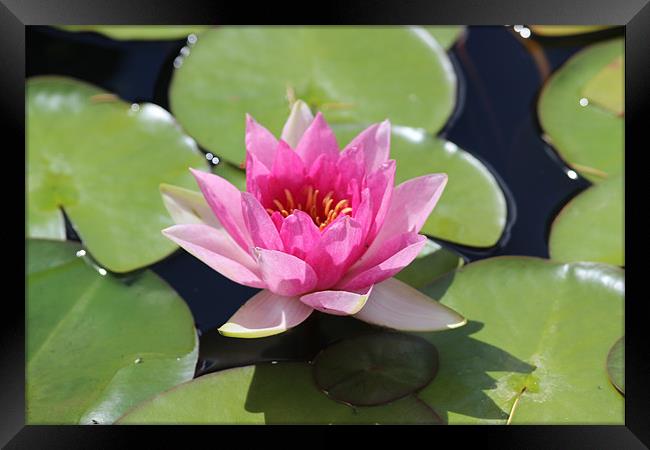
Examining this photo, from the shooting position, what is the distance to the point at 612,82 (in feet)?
5.95

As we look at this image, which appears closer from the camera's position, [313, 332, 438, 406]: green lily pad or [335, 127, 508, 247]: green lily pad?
[313, 332, 438, 406]: green lily pad

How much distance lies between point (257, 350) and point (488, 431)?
1.51 feet

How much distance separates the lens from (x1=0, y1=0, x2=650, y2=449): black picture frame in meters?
1.19

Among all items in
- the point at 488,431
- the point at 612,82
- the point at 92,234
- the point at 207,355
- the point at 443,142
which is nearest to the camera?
the point at 488,431

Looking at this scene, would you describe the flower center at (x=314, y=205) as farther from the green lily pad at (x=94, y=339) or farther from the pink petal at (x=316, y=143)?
the green lily pad at (x=94, y=339)

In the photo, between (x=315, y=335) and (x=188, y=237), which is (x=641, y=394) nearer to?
(x=315, y=335)

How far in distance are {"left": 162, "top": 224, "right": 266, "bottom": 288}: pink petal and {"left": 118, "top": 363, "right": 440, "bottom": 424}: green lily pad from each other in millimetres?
203

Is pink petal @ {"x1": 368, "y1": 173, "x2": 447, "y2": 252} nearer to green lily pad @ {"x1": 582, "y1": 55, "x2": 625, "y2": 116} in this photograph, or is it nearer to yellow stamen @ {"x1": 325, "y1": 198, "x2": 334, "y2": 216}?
yellow stamen @ {"x1": 325, "y1": 198, "x2": 334, "y2": 216}

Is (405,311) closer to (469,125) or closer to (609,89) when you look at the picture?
(469,125)

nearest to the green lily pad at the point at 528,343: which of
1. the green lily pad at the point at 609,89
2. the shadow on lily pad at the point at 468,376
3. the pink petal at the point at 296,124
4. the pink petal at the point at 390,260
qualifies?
the shadow on lily pad at the point at 468,376

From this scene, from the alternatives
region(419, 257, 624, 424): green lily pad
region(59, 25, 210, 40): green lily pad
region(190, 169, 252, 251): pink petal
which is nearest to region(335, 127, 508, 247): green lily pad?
region(419, 257, 624, 424): green lily pad

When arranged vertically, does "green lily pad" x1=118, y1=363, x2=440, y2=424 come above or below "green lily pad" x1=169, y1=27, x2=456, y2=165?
below

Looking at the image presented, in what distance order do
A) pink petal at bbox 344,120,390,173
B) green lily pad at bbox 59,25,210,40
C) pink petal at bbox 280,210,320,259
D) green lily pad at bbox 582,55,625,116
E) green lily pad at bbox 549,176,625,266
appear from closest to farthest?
1. pink petal at bbox 280,210,320,259
2. pink petal at bbox 344,120,390,173
3. green lily pad at bbox 549,176,625,266
4. green lily pad at bbox 582,55,625,116
5. green lily pad at bbox 59,25,210,40

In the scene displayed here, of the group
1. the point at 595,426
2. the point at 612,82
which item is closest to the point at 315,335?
the point at 595,426
